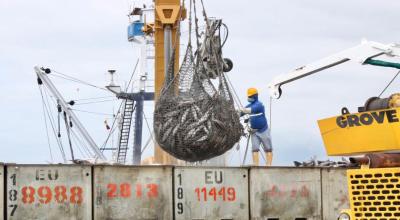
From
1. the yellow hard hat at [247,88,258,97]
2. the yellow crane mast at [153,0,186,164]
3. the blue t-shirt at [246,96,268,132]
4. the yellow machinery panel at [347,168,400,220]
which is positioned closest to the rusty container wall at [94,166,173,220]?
the blue t-shirt at [246,96,268,132]

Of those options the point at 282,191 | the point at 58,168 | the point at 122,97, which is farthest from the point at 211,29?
the point at 122,97

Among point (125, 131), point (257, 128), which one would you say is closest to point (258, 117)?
point (257, 128)

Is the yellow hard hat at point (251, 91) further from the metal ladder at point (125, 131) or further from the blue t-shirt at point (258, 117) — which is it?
the metal ladder at point (125, 131)

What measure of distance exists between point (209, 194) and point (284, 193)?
1.42 meters

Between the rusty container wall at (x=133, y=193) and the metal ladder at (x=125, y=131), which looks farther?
the metal ladder at (x=125, y=131)

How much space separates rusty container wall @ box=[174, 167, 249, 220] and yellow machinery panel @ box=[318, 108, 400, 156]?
286cm

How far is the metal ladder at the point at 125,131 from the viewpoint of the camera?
33756mm

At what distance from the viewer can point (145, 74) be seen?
35.2 meters

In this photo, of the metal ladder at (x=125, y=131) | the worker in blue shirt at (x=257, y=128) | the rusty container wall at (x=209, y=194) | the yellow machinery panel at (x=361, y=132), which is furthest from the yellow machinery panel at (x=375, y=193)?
the metal ladder at (x=125, y=131)

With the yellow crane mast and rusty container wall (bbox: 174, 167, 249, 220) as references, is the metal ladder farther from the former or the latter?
rusty container wall (bbox: 174, 167, 249, 220)

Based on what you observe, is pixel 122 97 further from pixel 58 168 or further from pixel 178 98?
pixel 58 168

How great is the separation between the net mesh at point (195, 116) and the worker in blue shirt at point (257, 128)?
804 mm

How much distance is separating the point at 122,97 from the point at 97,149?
14.1 ft

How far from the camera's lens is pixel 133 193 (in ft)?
40.4
